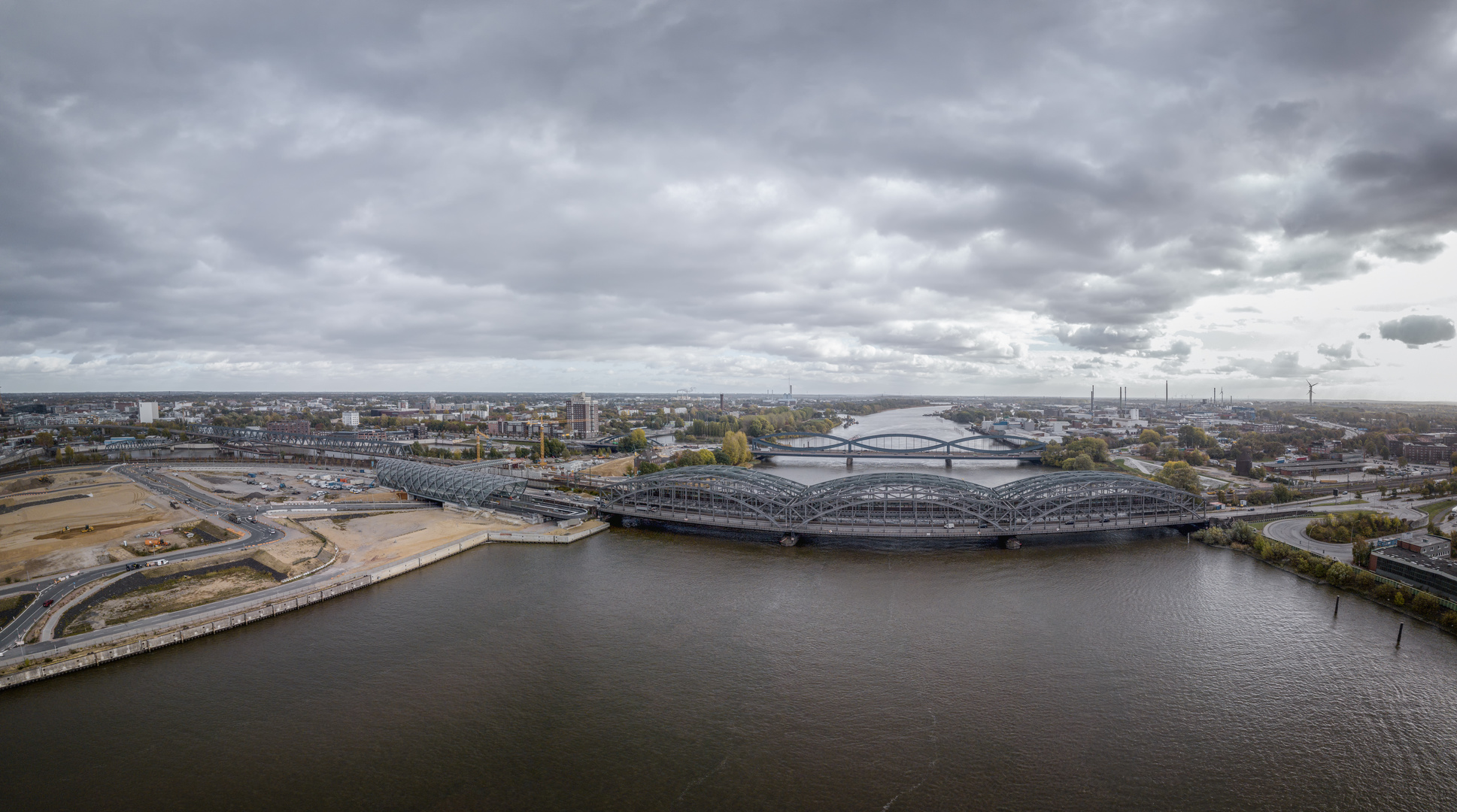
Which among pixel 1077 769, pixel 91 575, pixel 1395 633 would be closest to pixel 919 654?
pixel 1077 769

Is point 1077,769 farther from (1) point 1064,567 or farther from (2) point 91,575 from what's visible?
(2) point 91,575

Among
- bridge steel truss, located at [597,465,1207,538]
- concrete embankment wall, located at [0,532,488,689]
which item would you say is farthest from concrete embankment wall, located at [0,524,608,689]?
bridge steel truss, located at [597,465,1207,538]

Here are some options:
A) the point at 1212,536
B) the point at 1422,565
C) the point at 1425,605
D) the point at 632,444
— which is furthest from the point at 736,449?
the point at 1425,605

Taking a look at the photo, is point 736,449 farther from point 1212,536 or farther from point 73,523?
point 73,523

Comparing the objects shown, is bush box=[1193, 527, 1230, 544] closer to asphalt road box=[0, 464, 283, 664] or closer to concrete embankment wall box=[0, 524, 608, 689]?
concrete embankment wall box=[0, 524, 608, 689]

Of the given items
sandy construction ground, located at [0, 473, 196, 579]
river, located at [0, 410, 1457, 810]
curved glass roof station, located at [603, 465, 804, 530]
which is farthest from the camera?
Result: curved glass roof station, located at [603, 465, 804, 530]

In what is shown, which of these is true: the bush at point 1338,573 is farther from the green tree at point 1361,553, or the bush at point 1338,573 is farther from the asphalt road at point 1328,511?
the asphalt road at point 1328,511

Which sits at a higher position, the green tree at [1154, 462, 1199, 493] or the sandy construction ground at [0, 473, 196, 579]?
the green tree at [1154, 462, 1199, 493]

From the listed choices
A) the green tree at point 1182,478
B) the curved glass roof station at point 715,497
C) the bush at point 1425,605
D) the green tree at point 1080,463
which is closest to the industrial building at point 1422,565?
the bush at point 1425,605
